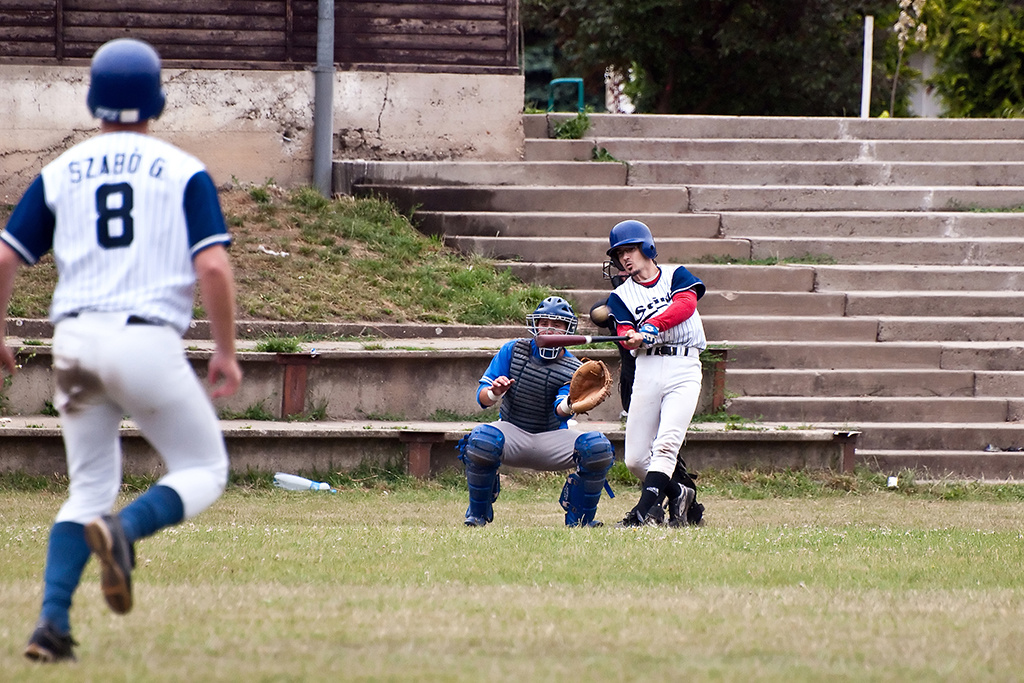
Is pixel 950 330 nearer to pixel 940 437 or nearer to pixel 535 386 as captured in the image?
pixel 940 437

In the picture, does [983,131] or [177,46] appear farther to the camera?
[983,131]

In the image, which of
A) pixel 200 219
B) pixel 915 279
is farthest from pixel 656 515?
pixel 915 279

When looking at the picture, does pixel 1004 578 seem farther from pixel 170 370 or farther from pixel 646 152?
pixel 646 152

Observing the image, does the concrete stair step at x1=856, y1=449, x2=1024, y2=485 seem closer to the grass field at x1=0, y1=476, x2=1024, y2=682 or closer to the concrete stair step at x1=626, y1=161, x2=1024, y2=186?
the grass field at x1=0, y1=476, x2=1024, y2=682

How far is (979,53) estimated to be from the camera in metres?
22.2

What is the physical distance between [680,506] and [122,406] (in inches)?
205

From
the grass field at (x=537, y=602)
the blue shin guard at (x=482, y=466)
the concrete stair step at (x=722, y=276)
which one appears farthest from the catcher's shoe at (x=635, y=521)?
the concrete stair step at (x=722, y=276)

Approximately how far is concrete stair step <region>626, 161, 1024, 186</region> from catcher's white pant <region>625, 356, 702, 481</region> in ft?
24.2

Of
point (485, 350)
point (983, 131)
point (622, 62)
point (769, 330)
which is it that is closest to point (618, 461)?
point (485, 350)

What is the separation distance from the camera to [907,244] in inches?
564

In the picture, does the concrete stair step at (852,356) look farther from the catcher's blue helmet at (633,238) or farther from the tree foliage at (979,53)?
the tree foliage at (979,53)

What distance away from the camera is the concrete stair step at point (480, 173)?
15125 mm

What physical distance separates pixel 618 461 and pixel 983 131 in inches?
336

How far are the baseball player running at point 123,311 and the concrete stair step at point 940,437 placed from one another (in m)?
8.89
